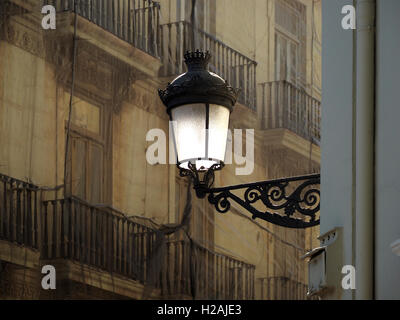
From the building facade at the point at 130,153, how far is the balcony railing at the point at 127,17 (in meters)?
0.02

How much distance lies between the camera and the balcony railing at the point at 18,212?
534 inches

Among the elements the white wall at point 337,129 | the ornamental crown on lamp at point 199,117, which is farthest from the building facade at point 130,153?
the white wall at point 337,129

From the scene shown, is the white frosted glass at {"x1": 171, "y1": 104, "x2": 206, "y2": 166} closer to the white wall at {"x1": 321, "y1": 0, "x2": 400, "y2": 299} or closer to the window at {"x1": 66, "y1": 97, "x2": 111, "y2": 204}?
the white wall at {"x1": 321, "y1": 0, "x2": 400, "y2": 299}

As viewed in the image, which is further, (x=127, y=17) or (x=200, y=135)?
(x=127, y=17)

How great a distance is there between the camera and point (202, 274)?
16156 millimetres

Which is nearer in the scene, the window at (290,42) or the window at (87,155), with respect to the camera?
the window at (87,155)

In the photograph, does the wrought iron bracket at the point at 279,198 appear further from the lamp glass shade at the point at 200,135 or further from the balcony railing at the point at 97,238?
the balcony railing at the point at 97,238

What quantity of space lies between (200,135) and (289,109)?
11837mm

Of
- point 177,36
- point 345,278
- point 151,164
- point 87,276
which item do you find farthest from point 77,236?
point 345,278

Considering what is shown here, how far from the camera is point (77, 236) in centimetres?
1430

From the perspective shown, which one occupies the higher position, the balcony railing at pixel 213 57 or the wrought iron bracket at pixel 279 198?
the balcony railing at pixel 213 57

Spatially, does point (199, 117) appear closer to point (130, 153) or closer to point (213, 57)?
point (130, 153)

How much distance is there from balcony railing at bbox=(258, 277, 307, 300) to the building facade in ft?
0.10

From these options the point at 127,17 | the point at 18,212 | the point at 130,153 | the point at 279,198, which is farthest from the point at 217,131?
the point at 127,17
